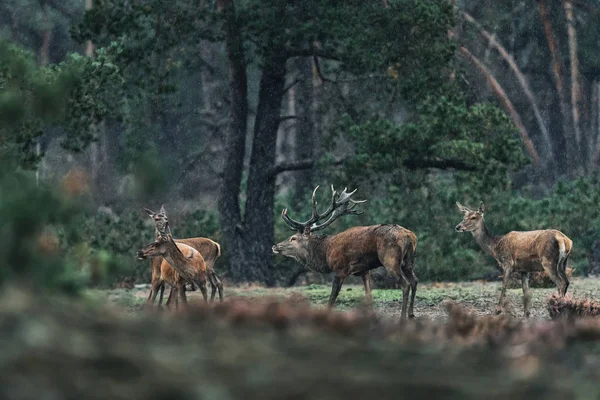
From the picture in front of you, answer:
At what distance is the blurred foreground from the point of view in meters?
4.61

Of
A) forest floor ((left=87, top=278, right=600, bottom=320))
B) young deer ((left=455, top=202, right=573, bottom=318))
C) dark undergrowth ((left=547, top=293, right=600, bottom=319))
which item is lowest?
forest floor ((left=87, top=278, right=600, bottom=320))

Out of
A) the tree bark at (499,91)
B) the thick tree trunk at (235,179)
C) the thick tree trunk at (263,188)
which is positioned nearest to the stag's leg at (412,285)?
the thick tree trunk at (263,188)

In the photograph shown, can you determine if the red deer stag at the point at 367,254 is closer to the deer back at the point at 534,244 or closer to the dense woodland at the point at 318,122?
the deer back at the point at 534,244

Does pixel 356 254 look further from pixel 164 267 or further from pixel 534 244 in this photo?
pixel 534 244

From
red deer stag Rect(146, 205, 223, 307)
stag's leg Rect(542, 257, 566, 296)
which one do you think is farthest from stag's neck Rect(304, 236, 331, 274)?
stag's leg Rect(542, 257, 566, 296)

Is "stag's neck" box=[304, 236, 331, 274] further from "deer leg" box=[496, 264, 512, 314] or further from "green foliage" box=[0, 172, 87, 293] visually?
"green foliage" box=[0, 172, 87, 293]

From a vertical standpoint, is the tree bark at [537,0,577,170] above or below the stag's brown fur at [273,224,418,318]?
above

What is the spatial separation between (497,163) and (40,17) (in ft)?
96.0

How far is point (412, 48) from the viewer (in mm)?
23797

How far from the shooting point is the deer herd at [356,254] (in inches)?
622

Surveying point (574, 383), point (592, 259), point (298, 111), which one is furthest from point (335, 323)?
point (298, 111)

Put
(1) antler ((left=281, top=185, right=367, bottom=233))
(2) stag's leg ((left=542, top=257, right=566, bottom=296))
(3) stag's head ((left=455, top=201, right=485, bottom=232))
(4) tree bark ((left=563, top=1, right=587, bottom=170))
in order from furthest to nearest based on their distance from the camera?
(4) tree bark ((left=563, top=1, right=587, bottom=170)) → (3) stag's head ((left=455, top=201, right=485, bottom=232)) → (1) antler ((left=281, top=185, right=367, bottom=233)) → (2) stag's leg ((left=542, top=257, right=566, bottom=296))

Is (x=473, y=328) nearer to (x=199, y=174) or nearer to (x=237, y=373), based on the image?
(x=237, y=373)

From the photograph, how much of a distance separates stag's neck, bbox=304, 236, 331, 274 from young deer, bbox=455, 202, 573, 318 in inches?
96.3
